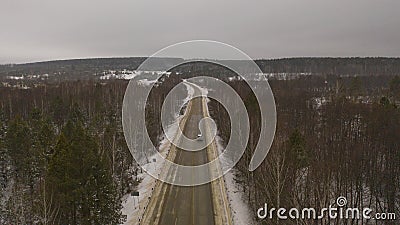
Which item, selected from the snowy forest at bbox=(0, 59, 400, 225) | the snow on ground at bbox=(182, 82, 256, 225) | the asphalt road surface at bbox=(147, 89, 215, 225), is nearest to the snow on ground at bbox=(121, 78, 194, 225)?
the snowy forest at bbox=(0, 59, 400, 225)

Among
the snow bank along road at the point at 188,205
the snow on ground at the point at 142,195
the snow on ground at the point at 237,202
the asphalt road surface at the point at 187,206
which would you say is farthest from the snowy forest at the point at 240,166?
the asphalt road surface at the point at 187,206

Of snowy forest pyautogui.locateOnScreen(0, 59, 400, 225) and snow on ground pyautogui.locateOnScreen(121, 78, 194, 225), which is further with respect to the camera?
snow on ground pyautogui.locateOnScreen(121, 78, 194, 225)

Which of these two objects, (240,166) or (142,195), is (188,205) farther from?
(240,166)

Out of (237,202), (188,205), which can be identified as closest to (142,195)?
(188,205)

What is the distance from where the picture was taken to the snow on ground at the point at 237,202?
61.7ft

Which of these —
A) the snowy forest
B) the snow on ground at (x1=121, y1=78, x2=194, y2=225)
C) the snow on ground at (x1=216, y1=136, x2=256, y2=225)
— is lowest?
the snow on ground at (x1=216, y1=136, x2=256, y2=225)

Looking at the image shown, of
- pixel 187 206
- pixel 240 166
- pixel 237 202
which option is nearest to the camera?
pixel 187 206

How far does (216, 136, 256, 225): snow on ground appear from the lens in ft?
61.7

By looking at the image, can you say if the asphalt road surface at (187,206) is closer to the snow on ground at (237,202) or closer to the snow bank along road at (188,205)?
the snow bank along road at (188,205)

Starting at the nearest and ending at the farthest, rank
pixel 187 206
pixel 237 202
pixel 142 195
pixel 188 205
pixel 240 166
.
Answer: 1. pixel 187 206
2. pixel 188 205
3. pixel 237 202
4. pixel 142 195
5. pixel 240 166

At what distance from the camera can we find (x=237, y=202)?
70.1ft

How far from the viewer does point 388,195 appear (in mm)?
20109

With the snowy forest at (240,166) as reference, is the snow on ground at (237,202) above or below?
below

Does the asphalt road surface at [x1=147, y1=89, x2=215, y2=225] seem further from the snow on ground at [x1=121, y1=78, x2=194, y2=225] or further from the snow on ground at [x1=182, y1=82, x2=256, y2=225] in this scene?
the snow on ground at [x1=182, y1=82, x2=256, y2=225]
